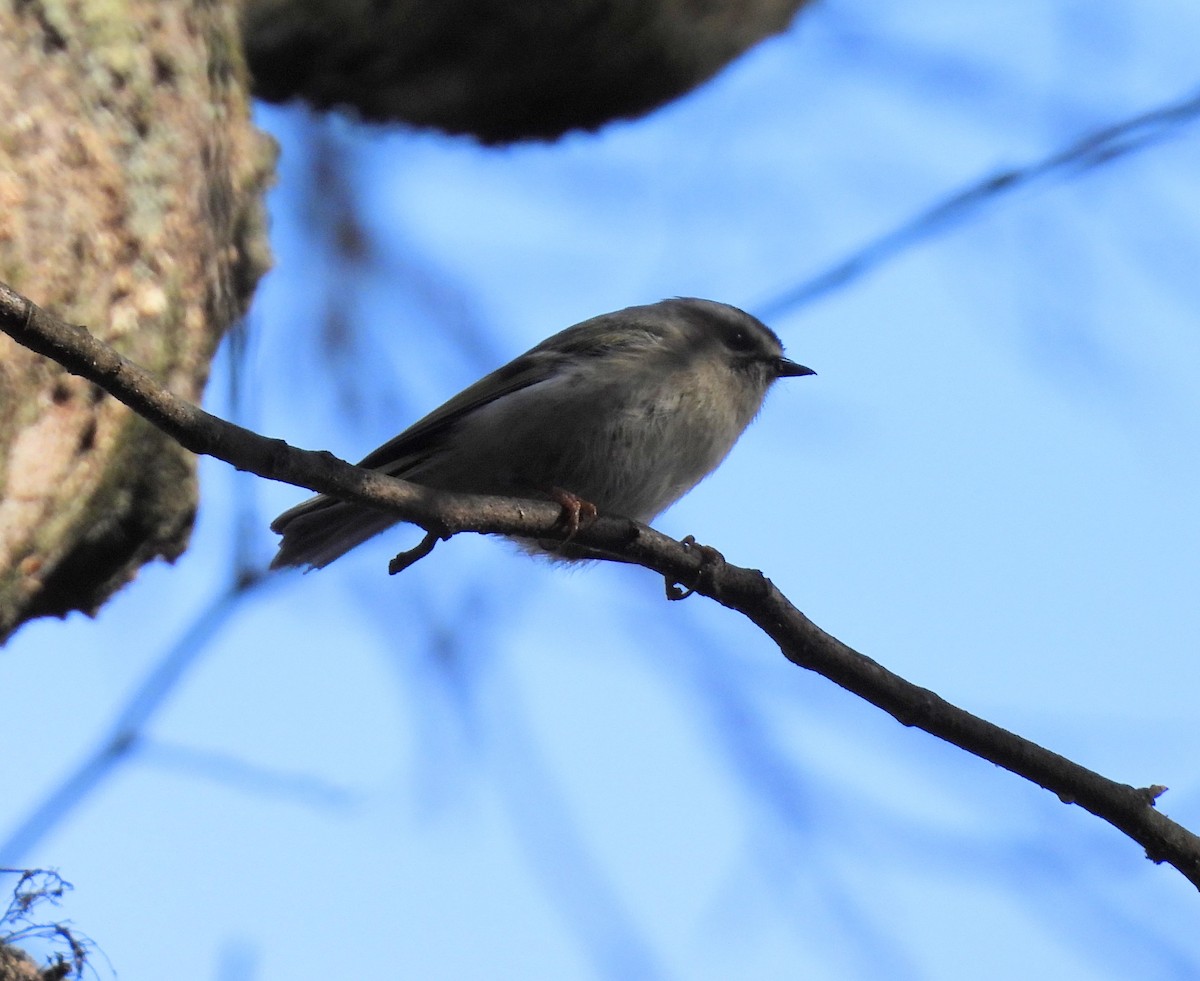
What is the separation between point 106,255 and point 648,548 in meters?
1.52

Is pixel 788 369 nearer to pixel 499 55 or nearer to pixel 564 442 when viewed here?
pixel 564 442

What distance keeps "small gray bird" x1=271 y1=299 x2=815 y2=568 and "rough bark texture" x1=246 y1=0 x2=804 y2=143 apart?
1378mm

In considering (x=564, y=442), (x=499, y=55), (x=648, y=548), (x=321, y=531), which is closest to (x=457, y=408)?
(x=564, y=442)

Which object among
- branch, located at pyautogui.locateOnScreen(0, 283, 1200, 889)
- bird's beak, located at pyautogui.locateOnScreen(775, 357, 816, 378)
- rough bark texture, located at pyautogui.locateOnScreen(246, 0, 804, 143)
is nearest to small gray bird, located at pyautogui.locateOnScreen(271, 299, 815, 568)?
bird's beak, located at pyautogui.locateOnScreen(775, 357, 816, 378)

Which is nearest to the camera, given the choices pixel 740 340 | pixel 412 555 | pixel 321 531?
pixel 412 555

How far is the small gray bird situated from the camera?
10.6 ft

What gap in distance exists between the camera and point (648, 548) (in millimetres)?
2611

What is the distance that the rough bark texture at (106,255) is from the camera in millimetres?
3088

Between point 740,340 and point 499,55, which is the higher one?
point 499,55

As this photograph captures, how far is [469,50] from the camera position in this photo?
4422 mm

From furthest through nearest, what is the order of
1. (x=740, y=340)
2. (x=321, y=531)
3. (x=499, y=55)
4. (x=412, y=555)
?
(x=499, y=55) < (x=740, y=340) < (x=321, y=531) < (x=412, y=555)

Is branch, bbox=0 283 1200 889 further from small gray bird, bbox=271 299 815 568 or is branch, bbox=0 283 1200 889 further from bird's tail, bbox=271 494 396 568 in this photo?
bird's tail, bbox=271 494 396 568

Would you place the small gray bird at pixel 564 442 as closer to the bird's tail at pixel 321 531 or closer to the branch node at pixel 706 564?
the bird's tail at pixel 321 531

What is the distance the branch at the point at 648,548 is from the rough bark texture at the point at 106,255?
1230 mm
